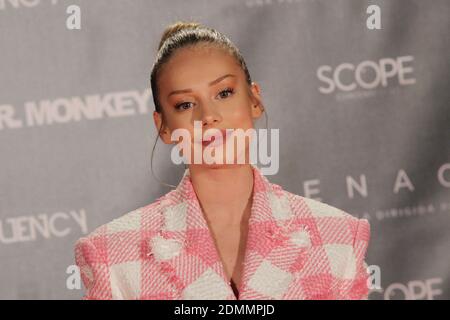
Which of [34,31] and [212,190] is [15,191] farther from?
[212,190]

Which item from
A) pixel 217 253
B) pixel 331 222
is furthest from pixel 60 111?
pixel 331 222

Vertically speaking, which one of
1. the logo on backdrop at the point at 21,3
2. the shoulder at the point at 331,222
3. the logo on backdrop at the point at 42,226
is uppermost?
the logo on backdrop at the point at 21,3

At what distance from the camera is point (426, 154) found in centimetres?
254

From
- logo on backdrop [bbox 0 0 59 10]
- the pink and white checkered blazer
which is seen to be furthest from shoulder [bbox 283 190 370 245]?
logo on backdrop [bbox 0 0 59 10]

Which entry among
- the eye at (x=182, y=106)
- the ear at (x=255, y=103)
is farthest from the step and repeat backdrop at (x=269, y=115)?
the eye at (x=182, y=106)

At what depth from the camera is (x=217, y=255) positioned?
1.83 metres

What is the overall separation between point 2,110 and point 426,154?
1.35m

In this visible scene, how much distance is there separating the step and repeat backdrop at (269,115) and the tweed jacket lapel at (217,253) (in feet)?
2.02

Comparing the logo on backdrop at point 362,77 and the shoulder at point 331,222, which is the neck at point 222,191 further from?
the logo on backdrop at point 362,77

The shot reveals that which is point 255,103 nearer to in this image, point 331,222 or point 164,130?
point 164,130

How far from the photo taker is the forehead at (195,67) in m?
1.87
